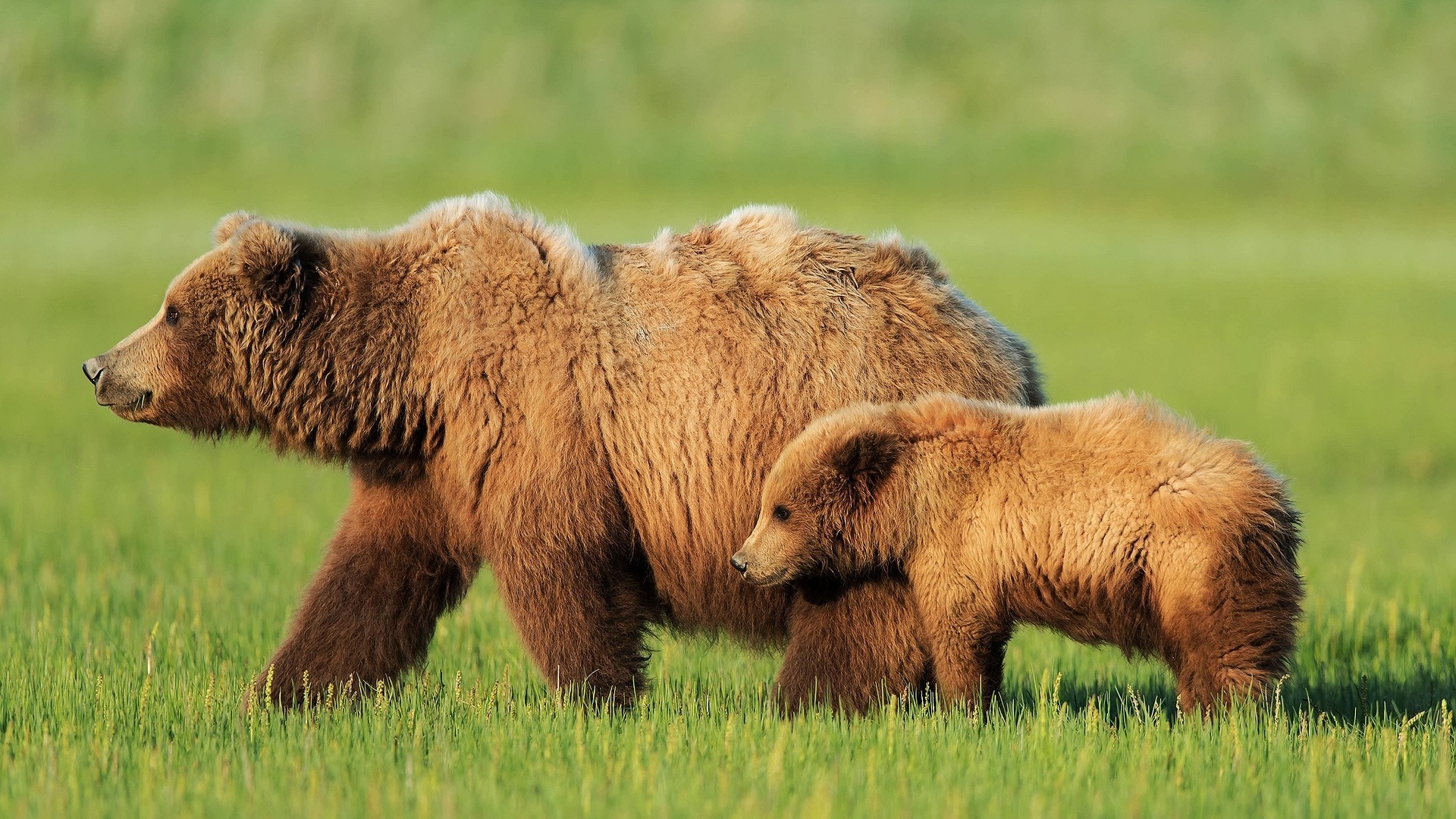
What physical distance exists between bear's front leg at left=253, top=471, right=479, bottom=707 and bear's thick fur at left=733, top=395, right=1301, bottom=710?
55.4 inches

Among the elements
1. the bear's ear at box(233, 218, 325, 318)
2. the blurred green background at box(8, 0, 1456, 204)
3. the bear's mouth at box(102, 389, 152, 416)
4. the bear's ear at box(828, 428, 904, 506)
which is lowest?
the bear's ear at box(828, 428, 904, 506)

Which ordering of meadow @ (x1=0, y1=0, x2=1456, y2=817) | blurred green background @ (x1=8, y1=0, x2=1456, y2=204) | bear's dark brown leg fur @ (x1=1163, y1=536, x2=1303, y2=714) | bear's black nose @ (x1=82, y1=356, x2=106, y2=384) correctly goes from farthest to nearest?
blurred green background @ (x1=8, y1=0, x2=1456, y2=204) → bear's black nose @ (x1=82, y1=356, x2=106, y2=384) → bear's dark brown leg fur @ (x1=1163, y1=536, x2=1303, y2=714) → meadow @ (x1=0, y1=0, x2=1456, y2=817)

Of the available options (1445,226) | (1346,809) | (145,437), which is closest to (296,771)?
(1346,809)

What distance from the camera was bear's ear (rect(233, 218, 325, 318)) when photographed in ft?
22.0

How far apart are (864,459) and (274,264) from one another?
256cm

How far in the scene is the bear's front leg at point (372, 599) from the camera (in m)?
6.93

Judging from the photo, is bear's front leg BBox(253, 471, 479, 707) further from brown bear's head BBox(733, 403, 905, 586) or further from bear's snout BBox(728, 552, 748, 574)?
brown bear's head BBox(733, 403, 905, 586)

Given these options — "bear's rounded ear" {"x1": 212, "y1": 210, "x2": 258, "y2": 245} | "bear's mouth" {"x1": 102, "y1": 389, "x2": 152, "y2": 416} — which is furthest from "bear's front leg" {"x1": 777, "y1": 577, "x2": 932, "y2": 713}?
"bear's rounded ear" {"x1": 212, "y1": 210, "x2": 258, "y2": 245}

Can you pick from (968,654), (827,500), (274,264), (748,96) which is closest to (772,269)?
(827,500)

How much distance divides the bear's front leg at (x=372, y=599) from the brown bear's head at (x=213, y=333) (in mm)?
700

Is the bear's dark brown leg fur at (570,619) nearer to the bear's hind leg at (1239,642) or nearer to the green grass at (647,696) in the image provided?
the green grass at (647,696)

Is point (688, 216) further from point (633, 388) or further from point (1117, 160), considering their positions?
point (633, 388)

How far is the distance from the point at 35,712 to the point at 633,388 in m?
2.68

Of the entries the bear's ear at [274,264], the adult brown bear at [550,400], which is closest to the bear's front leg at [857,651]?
the adult brown bear at [550,400]
